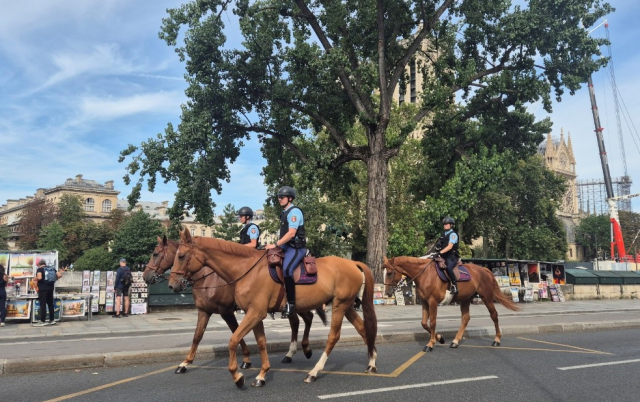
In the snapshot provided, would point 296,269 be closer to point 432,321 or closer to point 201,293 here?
point 201,293

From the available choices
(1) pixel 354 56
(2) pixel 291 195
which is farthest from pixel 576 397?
(1) pixel 354 56

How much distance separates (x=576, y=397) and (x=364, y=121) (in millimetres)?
17521

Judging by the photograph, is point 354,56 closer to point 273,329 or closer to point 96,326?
point 273,329

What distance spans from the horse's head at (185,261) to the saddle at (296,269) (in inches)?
43.7

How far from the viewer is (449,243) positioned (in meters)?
11.1

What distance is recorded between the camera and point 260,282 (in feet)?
24.0

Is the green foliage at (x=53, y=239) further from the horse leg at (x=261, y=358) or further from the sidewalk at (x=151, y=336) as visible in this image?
the horse leg at (x=261, y=358)

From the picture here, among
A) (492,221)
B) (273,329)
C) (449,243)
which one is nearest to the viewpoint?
(449,243)

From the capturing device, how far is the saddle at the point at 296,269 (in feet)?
24.2

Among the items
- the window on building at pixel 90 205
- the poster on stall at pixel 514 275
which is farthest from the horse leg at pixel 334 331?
the window on building at pixel 90 205

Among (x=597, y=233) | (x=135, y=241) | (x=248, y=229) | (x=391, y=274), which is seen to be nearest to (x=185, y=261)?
(x=248, y=229)

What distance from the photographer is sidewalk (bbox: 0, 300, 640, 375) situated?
844 cm

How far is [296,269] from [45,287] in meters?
11.0

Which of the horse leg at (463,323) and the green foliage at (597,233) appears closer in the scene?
the horse leg at (463,323)
